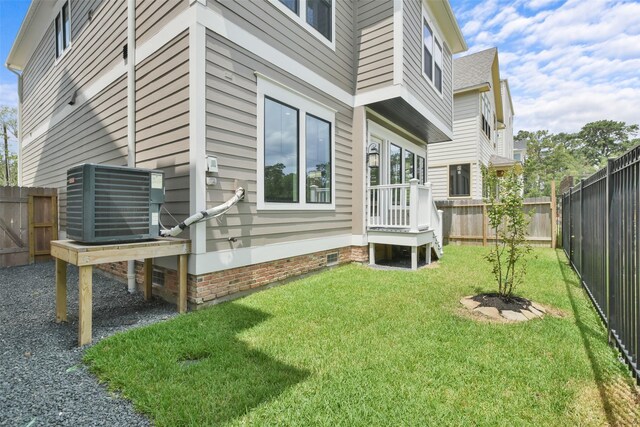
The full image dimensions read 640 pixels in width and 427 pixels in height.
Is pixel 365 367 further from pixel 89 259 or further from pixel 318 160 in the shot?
pixel 318 160

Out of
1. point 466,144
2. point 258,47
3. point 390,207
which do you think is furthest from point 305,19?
point 466,144

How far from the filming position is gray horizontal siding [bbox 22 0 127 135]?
17.8 feet

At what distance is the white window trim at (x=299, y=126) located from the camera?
455 centimetres

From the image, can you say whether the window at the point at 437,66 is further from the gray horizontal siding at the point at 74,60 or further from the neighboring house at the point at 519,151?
the neighboring house at the point at 519,151

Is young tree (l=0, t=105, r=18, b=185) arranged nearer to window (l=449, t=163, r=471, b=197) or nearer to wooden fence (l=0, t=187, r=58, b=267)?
wooden fence (l=0, t=187, r=58, b=267)

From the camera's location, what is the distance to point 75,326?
339 cm

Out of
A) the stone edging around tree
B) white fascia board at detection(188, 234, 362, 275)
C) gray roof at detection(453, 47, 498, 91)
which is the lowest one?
the stone edging around tree

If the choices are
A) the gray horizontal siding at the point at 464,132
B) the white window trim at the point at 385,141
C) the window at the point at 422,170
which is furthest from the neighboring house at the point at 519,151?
the white window trim at the point at 385,141

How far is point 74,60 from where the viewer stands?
682 cm

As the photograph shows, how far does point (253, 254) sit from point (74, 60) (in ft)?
20.8

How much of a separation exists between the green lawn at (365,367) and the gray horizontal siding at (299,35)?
3892 millimetres

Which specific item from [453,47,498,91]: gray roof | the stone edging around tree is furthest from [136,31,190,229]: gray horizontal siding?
[453,47,498,91]: gray roof

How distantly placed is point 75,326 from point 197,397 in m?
2.27

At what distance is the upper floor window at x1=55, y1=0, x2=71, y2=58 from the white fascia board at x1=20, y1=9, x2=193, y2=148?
1486 millimetres
